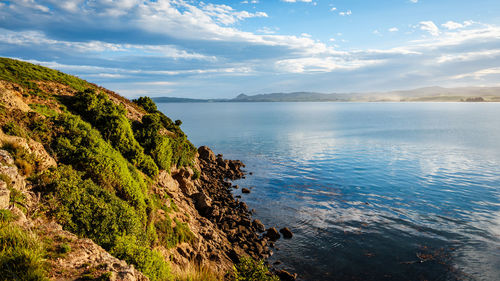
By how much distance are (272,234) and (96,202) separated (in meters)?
16.6

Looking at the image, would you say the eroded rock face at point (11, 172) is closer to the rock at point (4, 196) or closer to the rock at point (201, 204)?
the rock at point (4, 196)

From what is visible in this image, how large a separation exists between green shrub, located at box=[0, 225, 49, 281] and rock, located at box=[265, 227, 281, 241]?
2005 cm

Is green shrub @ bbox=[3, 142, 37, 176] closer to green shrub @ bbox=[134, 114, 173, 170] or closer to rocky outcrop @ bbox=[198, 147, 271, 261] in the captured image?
green shrub @ bbox=[134, 114, 173, 170]

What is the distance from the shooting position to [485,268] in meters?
19.9

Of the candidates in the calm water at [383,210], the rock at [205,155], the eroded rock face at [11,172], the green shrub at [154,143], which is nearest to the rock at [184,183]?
the green shrub at [154,143]

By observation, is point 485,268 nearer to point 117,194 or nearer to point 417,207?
point 417,207

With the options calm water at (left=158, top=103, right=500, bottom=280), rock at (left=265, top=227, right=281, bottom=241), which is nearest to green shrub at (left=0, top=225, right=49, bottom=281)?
calm water at (left=158, top=103, right=500, bottom=280)

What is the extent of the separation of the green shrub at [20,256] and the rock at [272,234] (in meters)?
20.0

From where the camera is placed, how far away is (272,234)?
25.3 metres

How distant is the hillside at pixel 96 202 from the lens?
28.6 feet

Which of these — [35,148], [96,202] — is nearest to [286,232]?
[96,202]

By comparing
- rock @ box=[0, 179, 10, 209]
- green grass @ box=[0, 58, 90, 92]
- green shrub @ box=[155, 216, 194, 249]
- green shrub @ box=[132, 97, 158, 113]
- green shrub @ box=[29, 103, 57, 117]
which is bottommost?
green shrub @ box=[155, 216, 194, 249]

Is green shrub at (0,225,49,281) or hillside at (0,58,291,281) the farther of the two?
hillside at (0,58,291,281)

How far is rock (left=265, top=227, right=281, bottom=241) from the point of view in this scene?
2509cm
